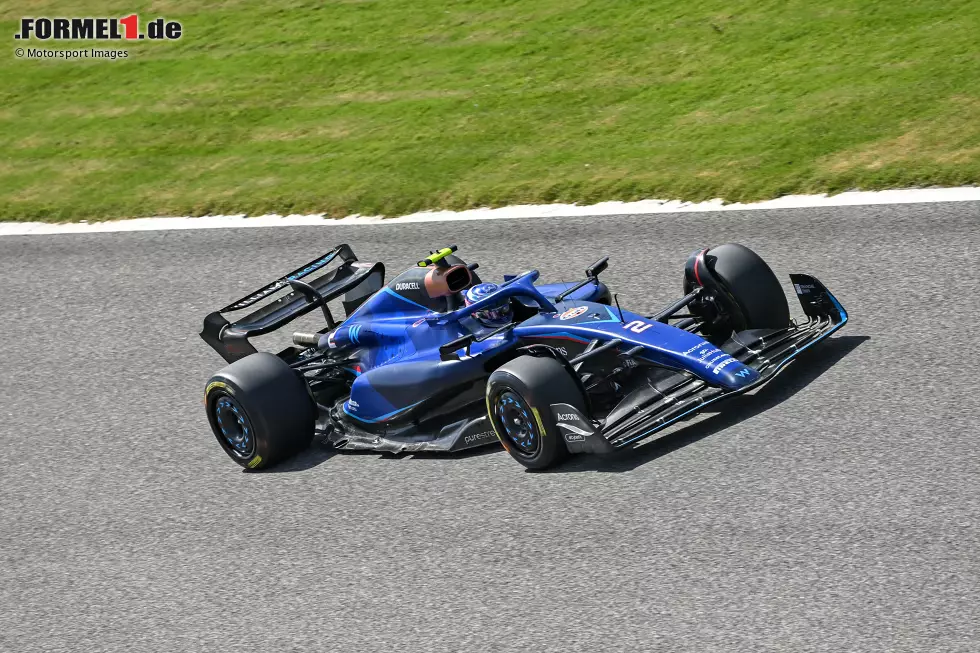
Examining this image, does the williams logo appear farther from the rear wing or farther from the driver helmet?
the driver helmet

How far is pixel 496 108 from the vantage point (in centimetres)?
1683

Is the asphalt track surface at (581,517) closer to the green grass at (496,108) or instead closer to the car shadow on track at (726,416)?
the car shadow on track at (726,416)

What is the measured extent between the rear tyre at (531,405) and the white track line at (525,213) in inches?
200

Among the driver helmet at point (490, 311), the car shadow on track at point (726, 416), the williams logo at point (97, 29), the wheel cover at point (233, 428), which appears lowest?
the wheel cover at point (233, 428)

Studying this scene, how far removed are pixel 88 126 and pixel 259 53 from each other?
9.86ft

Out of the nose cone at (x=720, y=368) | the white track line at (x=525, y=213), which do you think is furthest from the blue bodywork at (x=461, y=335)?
the white track line at (x=525, y=213)

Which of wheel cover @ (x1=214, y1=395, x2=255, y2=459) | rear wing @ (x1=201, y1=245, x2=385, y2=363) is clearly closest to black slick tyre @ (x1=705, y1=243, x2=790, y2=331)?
rear wing @ (x1=201, y1=245, x2=385, y2=363)

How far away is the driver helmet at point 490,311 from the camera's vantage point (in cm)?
904

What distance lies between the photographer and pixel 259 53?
20.6 meters

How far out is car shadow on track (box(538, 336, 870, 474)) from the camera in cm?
825

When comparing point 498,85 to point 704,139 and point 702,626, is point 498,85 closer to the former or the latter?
point 704,139

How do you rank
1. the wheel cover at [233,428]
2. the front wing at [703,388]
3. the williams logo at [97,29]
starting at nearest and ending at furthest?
1. the front wing at [703,388]
2. the wheel cover at [233,428]
3. the williams logo at [97,29]

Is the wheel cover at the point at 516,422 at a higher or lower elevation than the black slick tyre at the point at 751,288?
lower

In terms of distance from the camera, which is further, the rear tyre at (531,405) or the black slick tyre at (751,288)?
the black slick tyre at (751,288)
